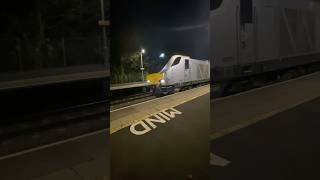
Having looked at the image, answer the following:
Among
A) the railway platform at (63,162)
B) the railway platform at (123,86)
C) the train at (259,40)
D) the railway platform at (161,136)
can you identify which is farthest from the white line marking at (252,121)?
the railway platform at (123,86)

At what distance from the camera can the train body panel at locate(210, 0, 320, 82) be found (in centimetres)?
1008

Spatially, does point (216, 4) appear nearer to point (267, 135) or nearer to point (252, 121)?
point (252, 121)

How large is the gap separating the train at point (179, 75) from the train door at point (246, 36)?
334 inches

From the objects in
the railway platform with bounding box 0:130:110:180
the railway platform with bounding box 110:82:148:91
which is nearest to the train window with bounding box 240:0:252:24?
the railway platform with bounding box 0:130:110:180

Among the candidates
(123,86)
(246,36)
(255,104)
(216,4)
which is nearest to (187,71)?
(123,86)

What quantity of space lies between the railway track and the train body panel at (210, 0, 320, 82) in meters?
3.22

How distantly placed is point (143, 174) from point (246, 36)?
9.15 meters

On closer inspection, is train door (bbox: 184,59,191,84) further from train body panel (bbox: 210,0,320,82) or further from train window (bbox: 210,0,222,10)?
train window (bbox: 210,0,222,10)

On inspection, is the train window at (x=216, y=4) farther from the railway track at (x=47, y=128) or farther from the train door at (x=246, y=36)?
the railway track at (x=47, y=128)

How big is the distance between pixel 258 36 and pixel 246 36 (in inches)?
31.4

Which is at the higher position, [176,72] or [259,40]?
[259,40]

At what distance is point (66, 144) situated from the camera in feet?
20.0

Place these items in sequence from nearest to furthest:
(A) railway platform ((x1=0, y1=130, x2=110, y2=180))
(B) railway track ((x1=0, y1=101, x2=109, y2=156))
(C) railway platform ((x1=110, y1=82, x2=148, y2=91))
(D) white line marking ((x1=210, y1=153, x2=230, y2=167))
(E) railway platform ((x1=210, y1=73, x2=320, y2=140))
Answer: (C) railway platform ((x1=110, y1=82, x2=148, y2=91)) → (A) railway platform ((x1=0, y1=130, x2=110, y2=180)) → (D) white line marking ((x1=210, y1=153, x2=230, y2=167)) → (E) railway platform ((x1=210, y1=73, x2=320, y2=140)) → (B) railway track ((x1=0, y1=101, x2=109, y2=156))

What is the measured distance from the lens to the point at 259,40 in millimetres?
11797
